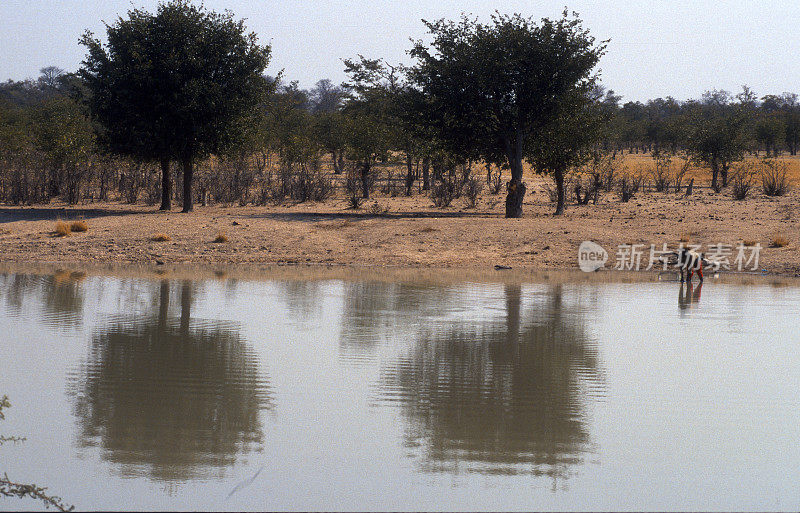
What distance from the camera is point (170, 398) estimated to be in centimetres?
807

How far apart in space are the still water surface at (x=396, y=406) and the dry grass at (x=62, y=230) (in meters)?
10.6

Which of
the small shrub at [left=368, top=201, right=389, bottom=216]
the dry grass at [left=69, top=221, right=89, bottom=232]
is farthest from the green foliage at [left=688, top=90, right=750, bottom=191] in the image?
the dry grass at [left=69, top=221, right=89, bottom=232]

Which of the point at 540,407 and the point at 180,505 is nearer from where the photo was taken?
the point at 180,505

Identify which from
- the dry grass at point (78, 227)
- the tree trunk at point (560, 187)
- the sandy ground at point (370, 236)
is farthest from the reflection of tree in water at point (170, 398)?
the tree trunk at point (560, 187)

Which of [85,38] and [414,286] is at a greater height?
[85,38]

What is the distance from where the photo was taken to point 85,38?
99.4 ft

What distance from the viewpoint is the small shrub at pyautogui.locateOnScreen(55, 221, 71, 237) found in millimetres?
24828

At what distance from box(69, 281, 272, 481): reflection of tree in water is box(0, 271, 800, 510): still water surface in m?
0.03

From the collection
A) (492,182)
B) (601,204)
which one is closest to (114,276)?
(601,204)

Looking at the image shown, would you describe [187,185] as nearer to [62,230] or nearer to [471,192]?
[62,230]

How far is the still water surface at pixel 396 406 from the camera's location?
589 cm

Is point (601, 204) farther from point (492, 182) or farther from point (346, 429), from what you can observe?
point (346, 429)

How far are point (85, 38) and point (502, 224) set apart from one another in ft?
51.8

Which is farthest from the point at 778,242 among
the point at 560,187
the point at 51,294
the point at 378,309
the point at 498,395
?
the point at 51,294
